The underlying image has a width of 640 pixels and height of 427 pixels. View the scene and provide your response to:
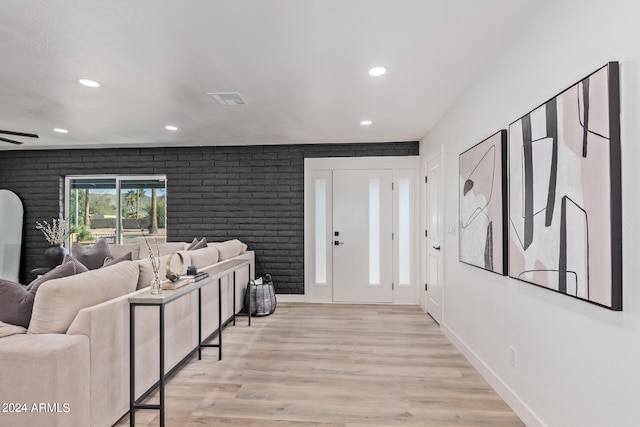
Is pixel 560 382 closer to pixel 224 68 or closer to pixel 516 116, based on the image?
pixel 516 116

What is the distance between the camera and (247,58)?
255cm

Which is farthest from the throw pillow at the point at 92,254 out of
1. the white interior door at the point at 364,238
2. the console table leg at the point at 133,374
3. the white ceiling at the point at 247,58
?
the white interior door at the point at 364,238

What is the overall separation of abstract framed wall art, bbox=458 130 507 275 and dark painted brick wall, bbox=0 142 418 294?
2369mm

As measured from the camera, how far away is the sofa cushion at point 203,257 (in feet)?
11.8

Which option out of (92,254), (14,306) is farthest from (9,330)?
(92,254)

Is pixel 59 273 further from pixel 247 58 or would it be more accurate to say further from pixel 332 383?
pixel 332 383

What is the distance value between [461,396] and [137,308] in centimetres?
238

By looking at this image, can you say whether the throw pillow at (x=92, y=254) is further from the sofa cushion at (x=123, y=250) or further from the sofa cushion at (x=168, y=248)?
the sofa cushion at (x=168, y=248)

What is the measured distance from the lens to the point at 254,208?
5617mm

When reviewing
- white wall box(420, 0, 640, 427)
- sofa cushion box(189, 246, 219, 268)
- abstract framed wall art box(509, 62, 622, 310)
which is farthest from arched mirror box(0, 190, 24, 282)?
abstract framed wall art box(509, 62, 622, 310)

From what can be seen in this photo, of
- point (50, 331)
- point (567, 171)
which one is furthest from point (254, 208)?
point (567, 171)

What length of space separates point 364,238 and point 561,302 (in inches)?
144

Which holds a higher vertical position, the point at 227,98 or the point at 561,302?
the point at 227,98

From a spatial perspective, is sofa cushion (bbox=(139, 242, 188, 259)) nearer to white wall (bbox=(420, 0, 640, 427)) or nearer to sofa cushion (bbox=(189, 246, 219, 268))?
sofa cushion (bbox=(189, 246, 219, 268))
